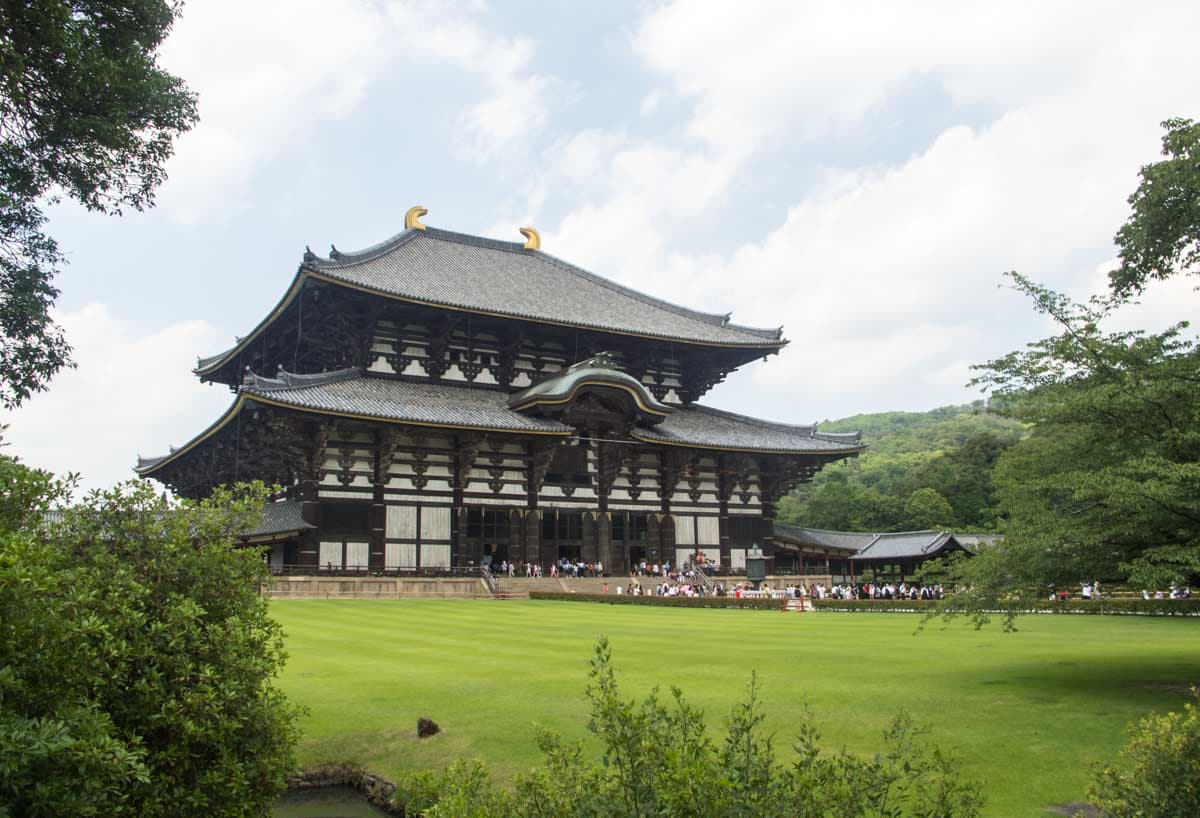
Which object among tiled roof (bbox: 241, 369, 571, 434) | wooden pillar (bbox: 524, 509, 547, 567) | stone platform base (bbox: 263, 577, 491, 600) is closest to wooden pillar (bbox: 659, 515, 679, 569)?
wooden pillar (bbox: 524, 509, 547, 567)

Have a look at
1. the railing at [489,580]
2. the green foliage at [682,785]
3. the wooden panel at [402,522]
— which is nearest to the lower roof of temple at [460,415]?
the wooden panel at [402,522]

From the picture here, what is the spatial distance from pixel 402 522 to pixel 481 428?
5.44m

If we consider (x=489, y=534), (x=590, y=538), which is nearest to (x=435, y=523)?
(x=489, y=534)

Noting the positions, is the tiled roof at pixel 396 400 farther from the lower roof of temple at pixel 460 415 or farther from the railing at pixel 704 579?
the railing at pixel 704 579

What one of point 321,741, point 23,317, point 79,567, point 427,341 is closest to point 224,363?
point 427,341

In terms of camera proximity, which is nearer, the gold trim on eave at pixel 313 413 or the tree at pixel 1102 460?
the tree at pixel 1102 460

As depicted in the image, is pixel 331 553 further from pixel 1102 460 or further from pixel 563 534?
pixel 1102 460

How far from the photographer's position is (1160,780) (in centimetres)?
591

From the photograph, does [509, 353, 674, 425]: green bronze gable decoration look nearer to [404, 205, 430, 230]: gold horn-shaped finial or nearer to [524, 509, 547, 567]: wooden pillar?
[524, 509, 547, 567]: wooden pillar

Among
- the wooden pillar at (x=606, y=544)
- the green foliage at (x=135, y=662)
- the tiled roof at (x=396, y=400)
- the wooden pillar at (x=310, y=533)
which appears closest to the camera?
the green foliage at (x=135, y=662)

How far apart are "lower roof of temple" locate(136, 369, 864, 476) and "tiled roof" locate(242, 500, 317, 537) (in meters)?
4.44

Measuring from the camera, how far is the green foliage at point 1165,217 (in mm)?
14781

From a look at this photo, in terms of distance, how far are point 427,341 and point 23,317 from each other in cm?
2970

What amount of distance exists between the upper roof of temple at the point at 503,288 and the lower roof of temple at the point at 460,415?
13.8ft
